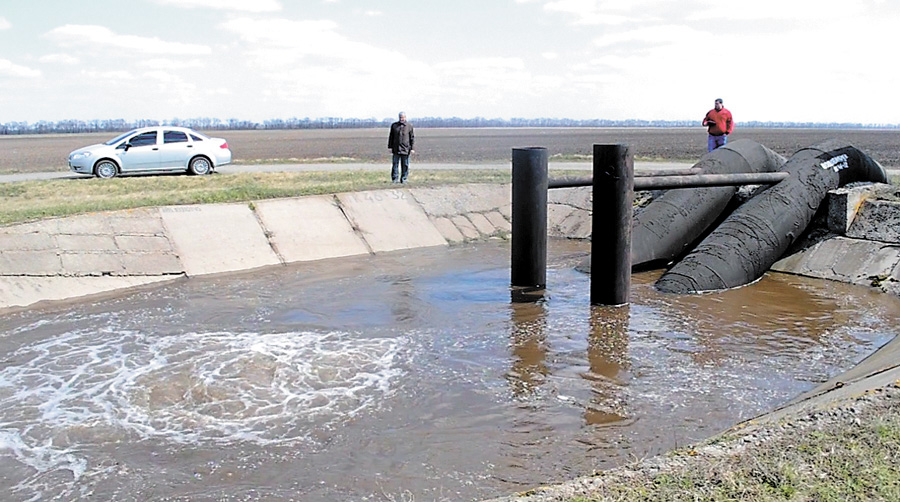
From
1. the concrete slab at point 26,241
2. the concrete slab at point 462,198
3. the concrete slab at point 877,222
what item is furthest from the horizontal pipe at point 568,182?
the concrete slab at point 26,241

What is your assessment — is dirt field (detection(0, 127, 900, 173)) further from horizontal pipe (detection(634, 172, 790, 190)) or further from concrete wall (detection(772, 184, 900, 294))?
concrete wall (detection(772, 184, 900, 294))

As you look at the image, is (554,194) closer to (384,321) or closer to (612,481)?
(384,321)

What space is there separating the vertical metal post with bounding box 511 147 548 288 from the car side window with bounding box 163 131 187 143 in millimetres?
15486

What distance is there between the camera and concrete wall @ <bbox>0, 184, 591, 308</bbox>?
11.2m

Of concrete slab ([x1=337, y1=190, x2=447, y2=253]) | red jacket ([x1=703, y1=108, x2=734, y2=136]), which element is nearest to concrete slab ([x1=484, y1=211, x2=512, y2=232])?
concrete slab ([x1=337, y1=190, x2=447, y2=253])

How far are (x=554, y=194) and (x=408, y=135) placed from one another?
4171 millimetres

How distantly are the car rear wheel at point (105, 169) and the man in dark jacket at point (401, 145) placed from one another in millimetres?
8361

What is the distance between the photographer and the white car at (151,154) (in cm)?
2233

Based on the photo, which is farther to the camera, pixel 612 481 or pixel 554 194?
pixel 554 194

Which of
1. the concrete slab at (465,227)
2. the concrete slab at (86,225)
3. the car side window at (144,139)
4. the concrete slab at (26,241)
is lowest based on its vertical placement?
the concrete slab at (465,227)

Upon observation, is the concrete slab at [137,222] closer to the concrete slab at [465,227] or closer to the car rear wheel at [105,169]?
the concrete slab at [465,227]

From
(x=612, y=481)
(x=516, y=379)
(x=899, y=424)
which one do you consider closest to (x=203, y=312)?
(x=516, y=379)

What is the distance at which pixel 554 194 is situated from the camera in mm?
16781

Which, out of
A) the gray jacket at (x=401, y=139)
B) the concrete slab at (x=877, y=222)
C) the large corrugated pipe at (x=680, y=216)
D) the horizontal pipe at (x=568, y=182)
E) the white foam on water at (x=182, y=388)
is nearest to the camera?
the white foam on water at (x=182, y=388)
